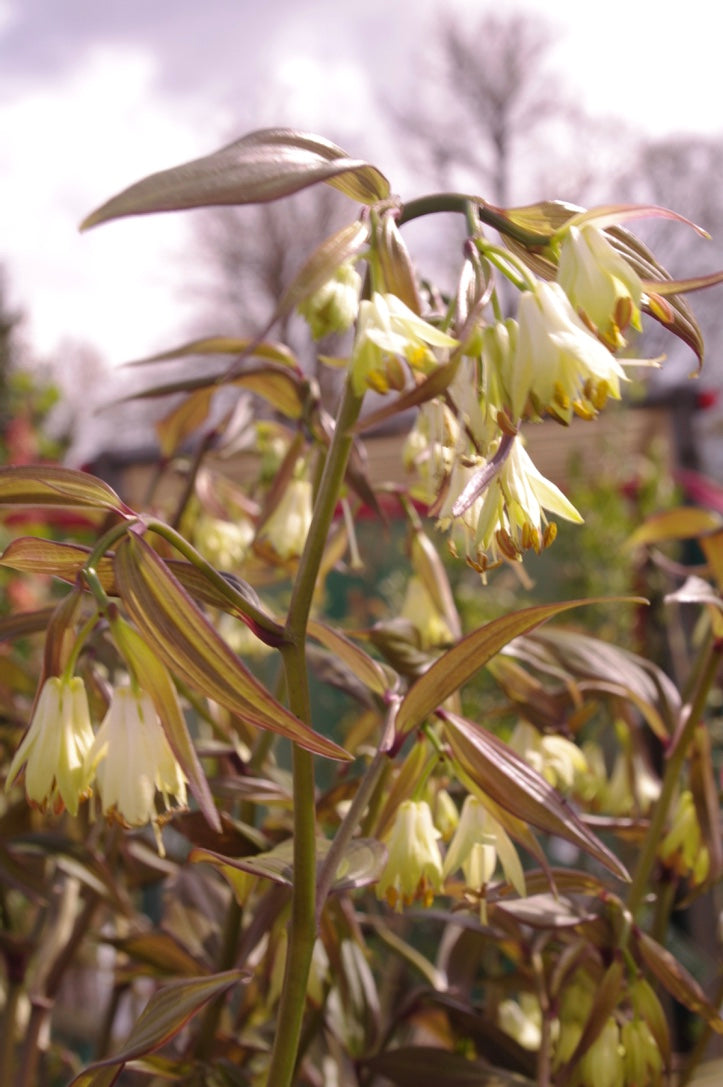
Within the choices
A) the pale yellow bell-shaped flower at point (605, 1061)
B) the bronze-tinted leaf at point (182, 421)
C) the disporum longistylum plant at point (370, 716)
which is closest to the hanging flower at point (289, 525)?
the disporum longistylum plant at point (370, 716)

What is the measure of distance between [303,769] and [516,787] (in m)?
0.10

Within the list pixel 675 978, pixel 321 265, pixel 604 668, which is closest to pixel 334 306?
pixel 321 265

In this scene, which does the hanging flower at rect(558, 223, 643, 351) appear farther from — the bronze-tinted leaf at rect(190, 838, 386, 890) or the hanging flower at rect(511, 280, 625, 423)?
the bronze-tinted leaf at rect(190, 838, 386, 890)

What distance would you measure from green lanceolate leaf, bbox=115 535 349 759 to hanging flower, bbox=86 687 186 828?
36 mm

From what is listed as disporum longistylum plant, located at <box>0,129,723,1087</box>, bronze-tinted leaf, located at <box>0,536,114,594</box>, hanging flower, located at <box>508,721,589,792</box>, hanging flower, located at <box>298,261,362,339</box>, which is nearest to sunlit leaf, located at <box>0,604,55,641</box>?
disporum longistylum plant, located at <box>0,129,723,1087</box>

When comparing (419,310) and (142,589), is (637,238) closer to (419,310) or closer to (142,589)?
(419,310)

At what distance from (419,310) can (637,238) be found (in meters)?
0.11

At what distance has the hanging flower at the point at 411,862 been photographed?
525mm

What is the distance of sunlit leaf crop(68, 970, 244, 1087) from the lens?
450 millimetres

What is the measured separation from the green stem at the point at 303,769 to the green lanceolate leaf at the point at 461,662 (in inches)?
2.5

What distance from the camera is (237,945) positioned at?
67 centimetres

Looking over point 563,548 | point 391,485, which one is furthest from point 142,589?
point 563,548

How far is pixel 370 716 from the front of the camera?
0.81m

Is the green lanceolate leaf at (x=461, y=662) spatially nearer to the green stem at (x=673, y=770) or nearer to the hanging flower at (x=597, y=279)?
the hanging flower at (x=597, y=279)
